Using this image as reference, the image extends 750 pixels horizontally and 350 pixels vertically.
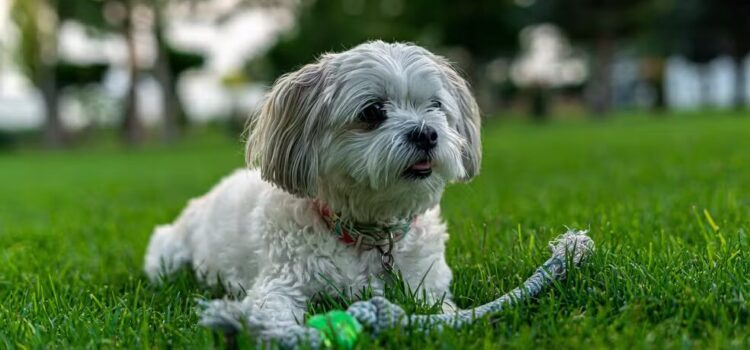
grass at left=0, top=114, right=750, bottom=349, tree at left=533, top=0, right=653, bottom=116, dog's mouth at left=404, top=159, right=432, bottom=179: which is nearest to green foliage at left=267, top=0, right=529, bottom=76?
tree at left=533, top=0, right=653, bottom=116

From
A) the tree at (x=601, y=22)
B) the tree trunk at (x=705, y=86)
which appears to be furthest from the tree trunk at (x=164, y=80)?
the tree trunk at (x=705, y=86)

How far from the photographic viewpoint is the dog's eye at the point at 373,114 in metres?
2.98

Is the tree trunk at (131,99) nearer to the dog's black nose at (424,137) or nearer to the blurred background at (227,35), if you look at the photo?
the blurred background at (227,35)

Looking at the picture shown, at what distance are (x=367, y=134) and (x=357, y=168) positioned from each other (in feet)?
0.50

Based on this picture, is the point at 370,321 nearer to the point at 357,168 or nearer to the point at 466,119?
the point at 357,168

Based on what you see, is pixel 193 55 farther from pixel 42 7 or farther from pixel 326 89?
pixel 326 89

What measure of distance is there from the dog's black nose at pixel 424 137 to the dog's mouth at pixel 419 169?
0.19ft

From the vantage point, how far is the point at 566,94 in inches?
1848

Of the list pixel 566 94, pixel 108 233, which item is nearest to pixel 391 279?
pixel 108 233

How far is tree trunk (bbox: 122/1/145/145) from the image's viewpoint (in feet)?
86.6

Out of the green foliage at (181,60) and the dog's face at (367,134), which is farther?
the green foliage at (181,60)

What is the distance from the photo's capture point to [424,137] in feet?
9.37

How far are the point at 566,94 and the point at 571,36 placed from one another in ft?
46.5

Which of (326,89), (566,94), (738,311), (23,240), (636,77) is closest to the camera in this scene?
(738,311)
